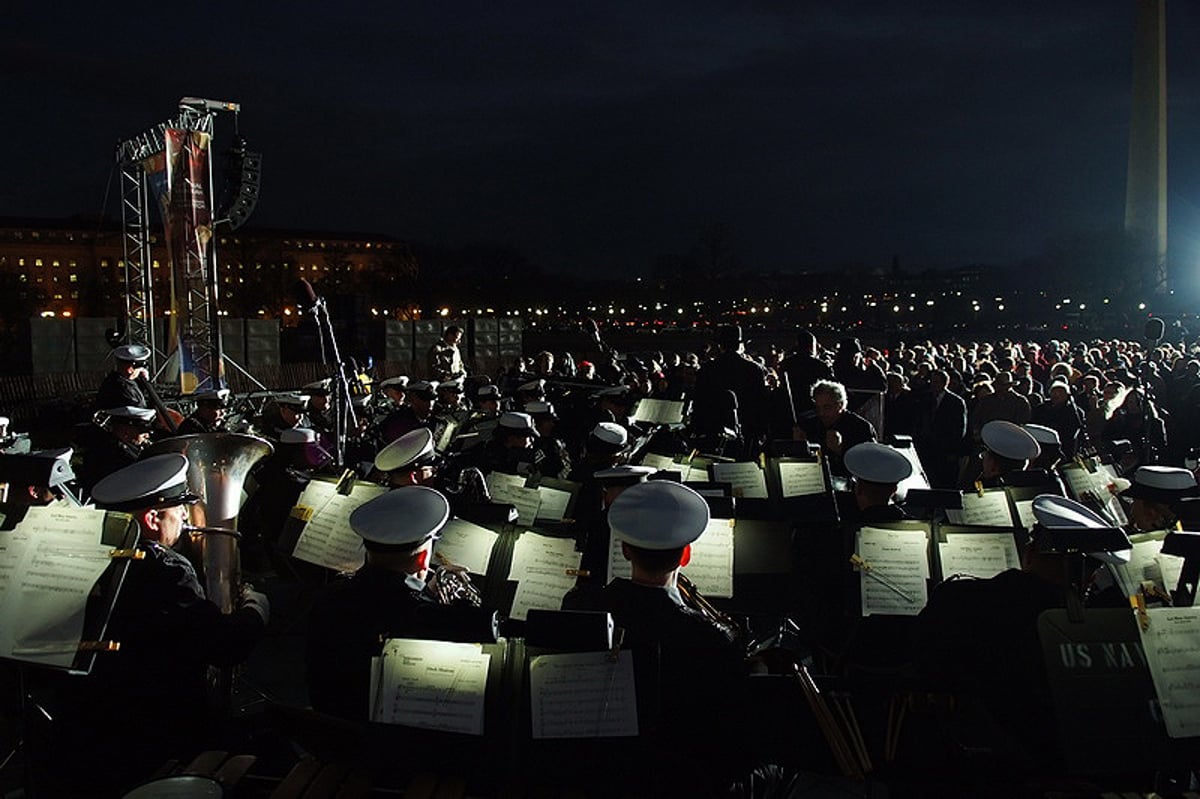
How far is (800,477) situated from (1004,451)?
155 cm

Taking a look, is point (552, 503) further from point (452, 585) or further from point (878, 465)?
point (878, 465)

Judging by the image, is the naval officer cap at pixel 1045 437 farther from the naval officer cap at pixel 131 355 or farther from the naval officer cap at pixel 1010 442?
the naval officer cap at pixel 131 355

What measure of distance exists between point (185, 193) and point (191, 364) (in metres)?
3.99

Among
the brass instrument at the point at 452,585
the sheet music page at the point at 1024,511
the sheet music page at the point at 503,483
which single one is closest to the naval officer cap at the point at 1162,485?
the sheet music page at the point at 1024,511

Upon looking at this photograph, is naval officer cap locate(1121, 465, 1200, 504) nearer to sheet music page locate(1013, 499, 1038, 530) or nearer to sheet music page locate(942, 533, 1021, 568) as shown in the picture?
sheet music page locate(1013, 499, 1038, 530)

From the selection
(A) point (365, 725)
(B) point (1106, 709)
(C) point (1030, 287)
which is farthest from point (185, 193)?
(C) point (1030, 287)

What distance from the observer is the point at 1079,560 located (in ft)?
12.3

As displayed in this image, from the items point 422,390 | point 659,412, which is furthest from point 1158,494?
point 422,390

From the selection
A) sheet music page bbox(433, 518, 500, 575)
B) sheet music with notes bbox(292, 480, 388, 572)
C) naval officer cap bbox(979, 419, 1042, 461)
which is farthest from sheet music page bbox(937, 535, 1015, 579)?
sheet music with notes bbox(292, 480, 388, 572)

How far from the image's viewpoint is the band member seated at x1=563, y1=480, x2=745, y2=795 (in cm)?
323

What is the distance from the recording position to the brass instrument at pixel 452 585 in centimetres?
432

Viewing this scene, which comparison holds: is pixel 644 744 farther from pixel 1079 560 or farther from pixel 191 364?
pixel 191 364

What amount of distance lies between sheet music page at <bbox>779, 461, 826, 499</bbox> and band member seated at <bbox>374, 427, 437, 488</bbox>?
276cm

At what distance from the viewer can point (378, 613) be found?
3682 mm
